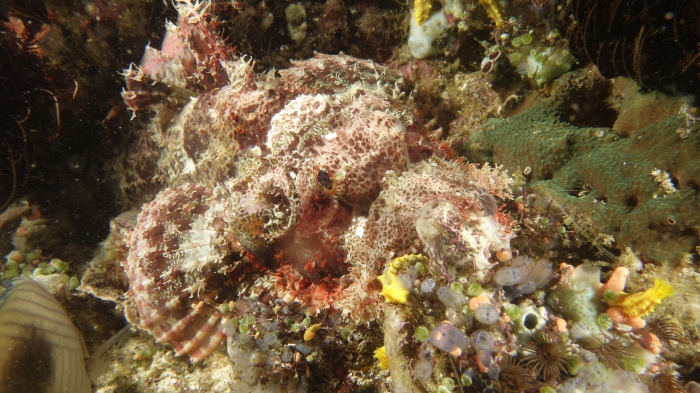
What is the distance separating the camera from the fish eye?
335cm

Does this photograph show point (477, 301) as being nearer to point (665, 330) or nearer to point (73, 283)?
point (665, 330)

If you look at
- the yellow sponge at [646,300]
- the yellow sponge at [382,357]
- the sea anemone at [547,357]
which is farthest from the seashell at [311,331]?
the yellow sponge at [646,300]

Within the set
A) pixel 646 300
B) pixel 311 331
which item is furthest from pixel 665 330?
pixel 311 331

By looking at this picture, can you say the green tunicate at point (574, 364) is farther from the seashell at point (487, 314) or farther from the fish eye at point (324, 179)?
the fish eye at point (324, 179)

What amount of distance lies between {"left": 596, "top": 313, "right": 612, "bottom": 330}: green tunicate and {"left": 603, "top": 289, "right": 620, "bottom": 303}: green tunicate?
6.0 inches

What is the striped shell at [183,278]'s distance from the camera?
4.04 meters

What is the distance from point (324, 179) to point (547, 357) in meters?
2.30

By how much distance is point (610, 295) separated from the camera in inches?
103

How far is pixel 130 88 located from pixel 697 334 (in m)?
6.73

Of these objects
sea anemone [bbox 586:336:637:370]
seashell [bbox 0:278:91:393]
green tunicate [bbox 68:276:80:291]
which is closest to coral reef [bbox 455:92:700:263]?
sea anemone [bbox 586:336:637:370]

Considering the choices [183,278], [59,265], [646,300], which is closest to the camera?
[646,300]

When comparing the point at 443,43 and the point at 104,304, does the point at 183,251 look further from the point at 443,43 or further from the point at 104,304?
the point at 443,43

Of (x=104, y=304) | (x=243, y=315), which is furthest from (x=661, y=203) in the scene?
(x=104, y=304)

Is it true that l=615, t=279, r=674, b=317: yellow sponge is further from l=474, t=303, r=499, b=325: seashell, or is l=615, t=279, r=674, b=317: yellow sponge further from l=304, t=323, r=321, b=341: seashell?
l=304, t=323, r=321, b=341: seashell
